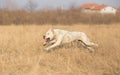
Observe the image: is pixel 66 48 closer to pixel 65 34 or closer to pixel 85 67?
pixel 65 34

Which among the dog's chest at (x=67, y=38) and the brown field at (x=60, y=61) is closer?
the brown field at (x=60, y=61)

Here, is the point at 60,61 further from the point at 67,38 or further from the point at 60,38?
the point at 67,38

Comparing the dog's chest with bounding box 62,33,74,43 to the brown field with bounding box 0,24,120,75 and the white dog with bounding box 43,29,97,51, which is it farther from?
the brown field with bounding box 0,24,120,75

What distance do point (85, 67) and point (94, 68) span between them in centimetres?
22

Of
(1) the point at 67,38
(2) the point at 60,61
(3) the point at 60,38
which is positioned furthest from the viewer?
(1) the point at 67,38

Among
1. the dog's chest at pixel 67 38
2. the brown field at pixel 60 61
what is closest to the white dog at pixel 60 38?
the dog's chest at pixel 67 38

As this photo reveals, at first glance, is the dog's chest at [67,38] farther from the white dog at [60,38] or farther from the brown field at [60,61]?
the brown field at [60,61]

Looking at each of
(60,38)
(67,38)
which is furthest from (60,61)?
(67,38)

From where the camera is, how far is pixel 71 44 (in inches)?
322

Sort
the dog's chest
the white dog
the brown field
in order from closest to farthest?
the brown field < the white dog < the dog's chest

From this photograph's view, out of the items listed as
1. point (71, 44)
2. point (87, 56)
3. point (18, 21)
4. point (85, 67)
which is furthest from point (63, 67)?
point (18, 21)

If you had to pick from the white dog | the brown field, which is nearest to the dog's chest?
the white dog

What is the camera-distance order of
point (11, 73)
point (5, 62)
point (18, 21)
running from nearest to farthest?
1. point (11, 73)
2. point (5, 62)
3. point (18, 21)

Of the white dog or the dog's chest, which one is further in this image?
the dog's chest
